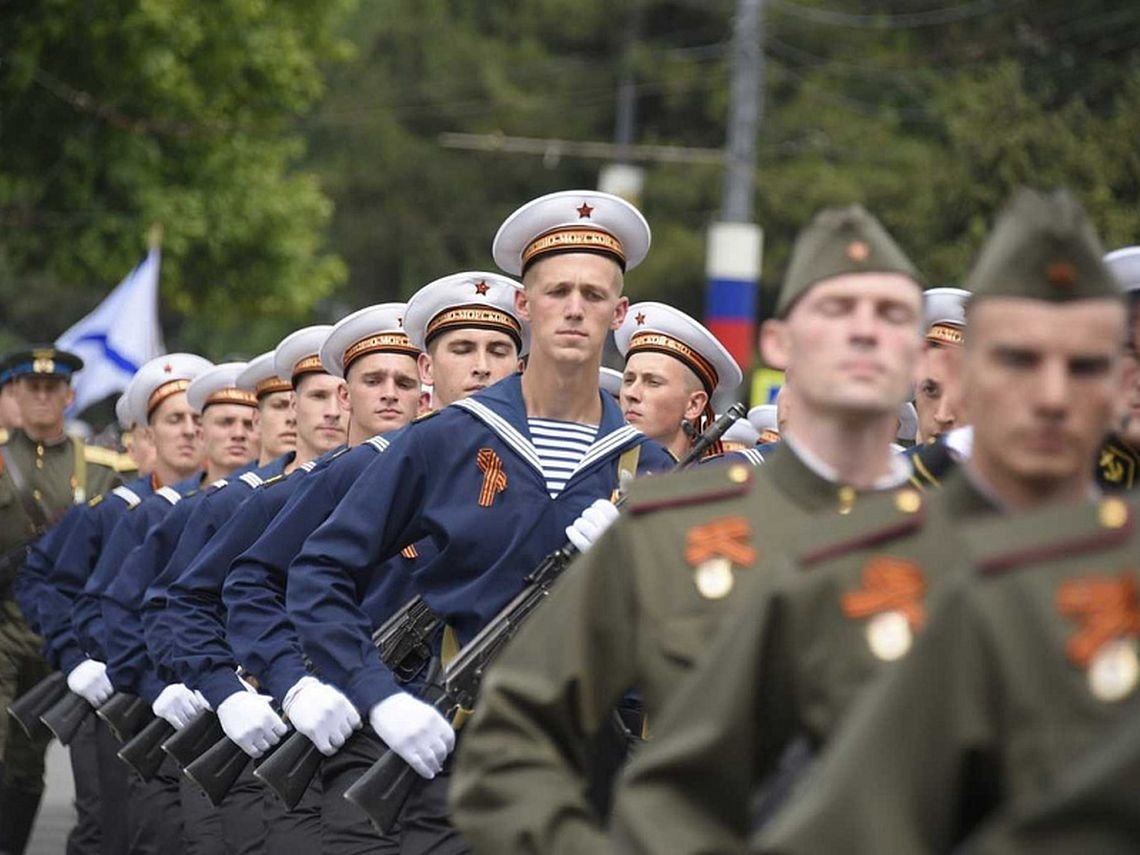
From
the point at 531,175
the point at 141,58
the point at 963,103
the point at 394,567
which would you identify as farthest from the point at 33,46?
the point at 531,175

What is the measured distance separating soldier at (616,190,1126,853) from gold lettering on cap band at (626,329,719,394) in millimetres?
5432

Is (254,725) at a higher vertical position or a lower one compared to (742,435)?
lower

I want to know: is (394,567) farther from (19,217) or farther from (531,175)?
(531,175)

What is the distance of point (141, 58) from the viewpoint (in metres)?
27.1

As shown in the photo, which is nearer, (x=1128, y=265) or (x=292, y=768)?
(x=1128, y=265)

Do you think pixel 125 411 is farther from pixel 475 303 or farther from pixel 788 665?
pixel 788 665

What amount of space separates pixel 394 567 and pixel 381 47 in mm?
49176

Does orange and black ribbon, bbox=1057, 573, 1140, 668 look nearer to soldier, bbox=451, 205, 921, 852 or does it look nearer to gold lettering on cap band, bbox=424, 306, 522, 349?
soldier, bbox=451, 205, 921, 852

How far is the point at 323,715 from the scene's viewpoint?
7.71 metres

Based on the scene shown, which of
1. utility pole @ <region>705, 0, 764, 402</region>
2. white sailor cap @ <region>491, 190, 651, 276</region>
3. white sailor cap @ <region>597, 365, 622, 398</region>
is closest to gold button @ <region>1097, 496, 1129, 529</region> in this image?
white sailor cap @ <region>491, 190, 651, 276</region>

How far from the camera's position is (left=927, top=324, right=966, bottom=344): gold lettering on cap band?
9.05m

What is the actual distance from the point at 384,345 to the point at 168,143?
764 inches

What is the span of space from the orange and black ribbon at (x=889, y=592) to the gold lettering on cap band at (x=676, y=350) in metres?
5.72

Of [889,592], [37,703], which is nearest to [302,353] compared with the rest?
[37,703]
